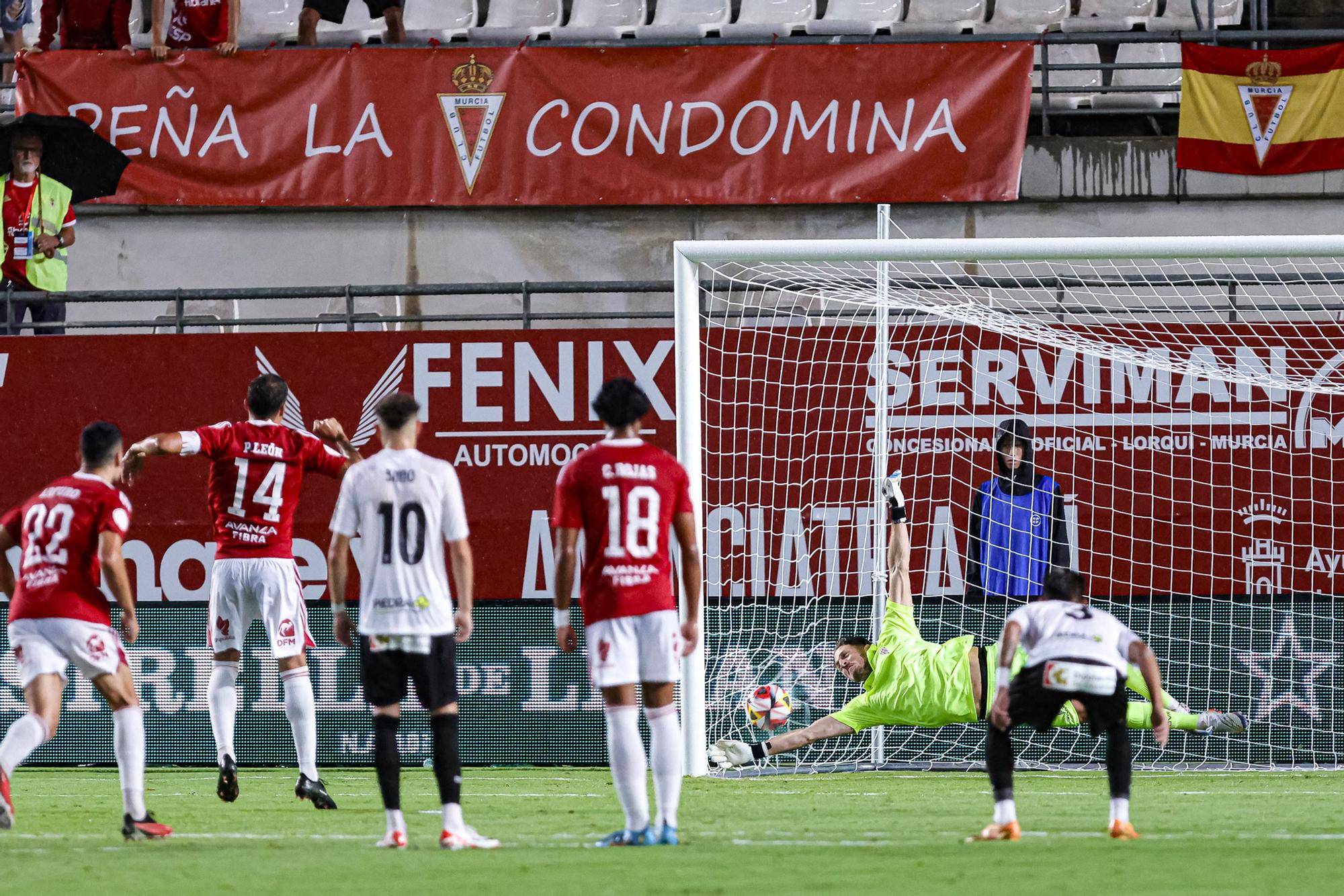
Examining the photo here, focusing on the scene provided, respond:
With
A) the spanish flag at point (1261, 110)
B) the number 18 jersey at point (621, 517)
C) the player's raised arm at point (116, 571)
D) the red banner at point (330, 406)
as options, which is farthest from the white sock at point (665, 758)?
the spanish flag at point (1261, 110)

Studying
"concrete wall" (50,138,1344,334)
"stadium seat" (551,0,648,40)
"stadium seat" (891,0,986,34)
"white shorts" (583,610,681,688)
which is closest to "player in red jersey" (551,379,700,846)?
"white shorts" (583,610,681,688)

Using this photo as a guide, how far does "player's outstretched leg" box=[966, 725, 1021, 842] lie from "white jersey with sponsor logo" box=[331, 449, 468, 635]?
2.13m

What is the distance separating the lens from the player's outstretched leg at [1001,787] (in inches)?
250

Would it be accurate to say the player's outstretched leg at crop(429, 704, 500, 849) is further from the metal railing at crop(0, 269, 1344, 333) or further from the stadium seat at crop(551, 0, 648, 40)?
the stadium seat at crop(551, 0, 648, 40)

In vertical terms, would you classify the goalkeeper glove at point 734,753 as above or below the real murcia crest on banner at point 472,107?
below

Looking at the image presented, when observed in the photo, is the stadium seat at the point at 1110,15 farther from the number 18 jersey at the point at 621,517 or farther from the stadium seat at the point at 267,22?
the number 18 jersey at the point at 621,517

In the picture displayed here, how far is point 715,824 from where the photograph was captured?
717 centimetres

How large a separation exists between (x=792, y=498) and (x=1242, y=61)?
5.55 meters

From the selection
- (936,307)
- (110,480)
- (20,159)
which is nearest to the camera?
(110,480)

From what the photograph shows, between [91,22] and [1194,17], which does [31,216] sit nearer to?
[91,22]

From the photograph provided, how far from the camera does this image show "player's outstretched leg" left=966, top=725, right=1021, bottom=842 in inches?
250

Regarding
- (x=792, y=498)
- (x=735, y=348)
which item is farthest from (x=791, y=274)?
(x=792, y=498)

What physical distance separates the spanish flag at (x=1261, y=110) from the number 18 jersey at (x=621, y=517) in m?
9.03

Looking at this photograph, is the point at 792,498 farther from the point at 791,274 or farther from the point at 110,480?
the point at 110,480
